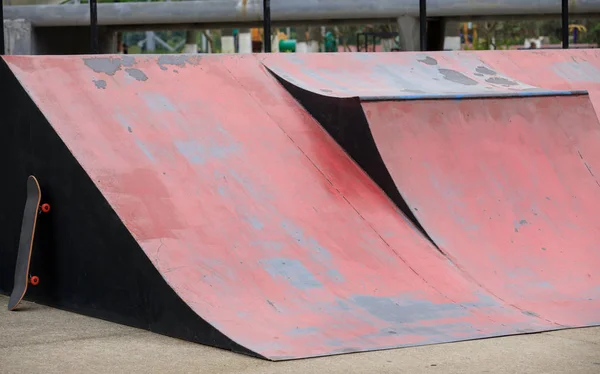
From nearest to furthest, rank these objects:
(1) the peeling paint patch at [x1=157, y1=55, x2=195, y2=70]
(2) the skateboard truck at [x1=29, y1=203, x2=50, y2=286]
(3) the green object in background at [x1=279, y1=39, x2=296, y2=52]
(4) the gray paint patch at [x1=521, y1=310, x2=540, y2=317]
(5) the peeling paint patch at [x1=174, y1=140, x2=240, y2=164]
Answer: (4) the gray paint patch at [x1=521, y1=310, x2=540, y2=317] < (2) the skateboard truck at [x1=29, y1=203, x2=50, y2=286] < (5) the peeling paint patch at [x1=174, y1=140, x2=240, y2=164] < (1) the peeling paint patch at [x1=157, y1=55, x2=195, y2=70] < (3) the green object in background at [x1=279, y1=39, x2=296, y2=52]

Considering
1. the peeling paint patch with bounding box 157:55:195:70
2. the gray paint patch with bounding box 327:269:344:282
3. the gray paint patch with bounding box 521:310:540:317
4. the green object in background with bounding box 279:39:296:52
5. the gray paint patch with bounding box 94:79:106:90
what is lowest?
the green object in background with bounding box 279:39:296:52

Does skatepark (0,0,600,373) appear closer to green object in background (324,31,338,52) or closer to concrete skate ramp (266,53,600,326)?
concrete skate ramp (266,53,600,326)

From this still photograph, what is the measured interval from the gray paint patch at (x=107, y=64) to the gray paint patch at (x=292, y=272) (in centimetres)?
177

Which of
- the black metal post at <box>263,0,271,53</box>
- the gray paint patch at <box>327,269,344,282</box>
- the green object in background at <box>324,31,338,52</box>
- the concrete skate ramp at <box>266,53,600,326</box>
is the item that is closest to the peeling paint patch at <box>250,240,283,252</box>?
the gray paint patch at <box>327,269,344,282</box>

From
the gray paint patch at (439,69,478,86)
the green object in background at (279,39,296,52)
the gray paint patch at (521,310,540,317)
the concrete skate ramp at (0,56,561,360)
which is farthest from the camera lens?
the green object in background at (279,39,296,52)

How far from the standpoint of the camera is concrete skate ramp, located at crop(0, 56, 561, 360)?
17.3 feet

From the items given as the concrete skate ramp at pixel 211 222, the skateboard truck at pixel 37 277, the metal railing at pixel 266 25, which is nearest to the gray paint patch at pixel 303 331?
the concrete skate ramp at pixel 211 222

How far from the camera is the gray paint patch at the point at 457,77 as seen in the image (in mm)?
7639

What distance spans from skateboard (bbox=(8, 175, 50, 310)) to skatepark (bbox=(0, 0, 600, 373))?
4 centimetres

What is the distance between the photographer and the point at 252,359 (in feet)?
15.7

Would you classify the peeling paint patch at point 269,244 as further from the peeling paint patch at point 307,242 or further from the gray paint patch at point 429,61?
the gray paint patch at point 429,61

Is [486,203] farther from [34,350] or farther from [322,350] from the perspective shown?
[34,350]

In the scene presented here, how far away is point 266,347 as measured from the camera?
16.0 feet

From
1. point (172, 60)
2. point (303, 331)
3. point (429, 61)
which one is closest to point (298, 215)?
point (303, 331)
